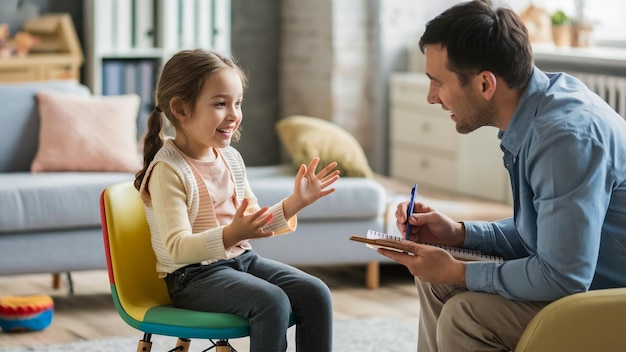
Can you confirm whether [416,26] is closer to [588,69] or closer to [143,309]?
[588,69]

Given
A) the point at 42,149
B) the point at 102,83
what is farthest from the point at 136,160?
the point at 102,83

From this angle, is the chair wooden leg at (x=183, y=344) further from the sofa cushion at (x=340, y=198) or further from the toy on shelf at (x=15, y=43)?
the toy on shelf at (x=15, y=43)

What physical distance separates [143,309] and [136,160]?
1.98 m

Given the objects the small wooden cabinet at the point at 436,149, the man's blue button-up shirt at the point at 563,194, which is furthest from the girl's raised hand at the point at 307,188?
the small wooden cabinet at the point at 436,149

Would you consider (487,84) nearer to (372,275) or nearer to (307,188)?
(307,188)

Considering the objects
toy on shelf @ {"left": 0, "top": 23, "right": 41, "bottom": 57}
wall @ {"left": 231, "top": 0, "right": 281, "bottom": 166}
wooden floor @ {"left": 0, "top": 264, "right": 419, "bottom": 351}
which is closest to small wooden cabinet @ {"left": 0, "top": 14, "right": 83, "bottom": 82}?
toy on shelf @ {"left": 0, "top": 23, "right": 41, "bottom": 57}

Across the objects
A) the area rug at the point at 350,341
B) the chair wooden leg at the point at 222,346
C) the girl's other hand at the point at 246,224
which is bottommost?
the area rug at the point at 350,341

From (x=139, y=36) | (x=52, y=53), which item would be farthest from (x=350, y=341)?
(x=52, y=53)

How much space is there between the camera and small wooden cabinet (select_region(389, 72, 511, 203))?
4.92 metres

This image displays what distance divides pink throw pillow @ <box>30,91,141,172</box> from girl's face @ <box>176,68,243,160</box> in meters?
1.87

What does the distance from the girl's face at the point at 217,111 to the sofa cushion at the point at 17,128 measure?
2049 millimetres

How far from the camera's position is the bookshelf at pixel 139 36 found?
18.4 ft

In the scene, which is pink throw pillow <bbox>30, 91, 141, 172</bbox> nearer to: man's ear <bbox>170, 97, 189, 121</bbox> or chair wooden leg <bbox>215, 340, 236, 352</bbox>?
man's ear <bbox>170, 97, 189, 121</bbox>

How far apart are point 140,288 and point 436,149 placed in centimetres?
311
